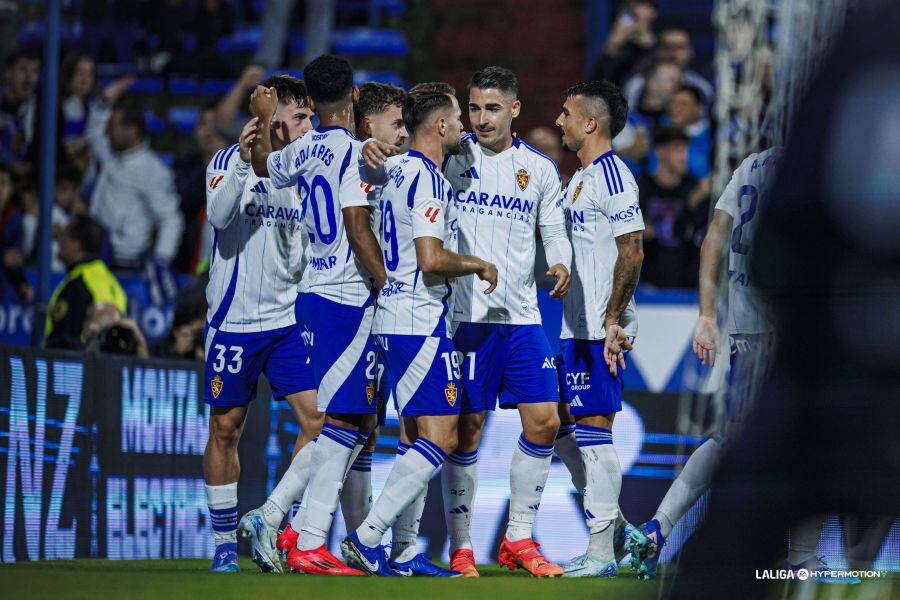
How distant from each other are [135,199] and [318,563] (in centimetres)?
806

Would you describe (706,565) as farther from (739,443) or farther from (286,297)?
(286,297)

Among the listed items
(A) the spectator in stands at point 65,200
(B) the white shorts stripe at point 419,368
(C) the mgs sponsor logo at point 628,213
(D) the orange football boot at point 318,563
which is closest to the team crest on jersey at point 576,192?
(C) the mgs sponsor logo at point 628,213

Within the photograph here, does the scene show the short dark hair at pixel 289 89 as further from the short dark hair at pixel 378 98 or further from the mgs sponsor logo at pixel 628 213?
the mgs sponsor logo at pixel 628 213

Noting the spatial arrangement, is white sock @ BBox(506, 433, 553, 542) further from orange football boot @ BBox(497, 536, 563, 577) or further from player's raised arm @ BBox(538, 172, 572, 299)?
player's raised arm @ BBox(538, 172, 572, 299)

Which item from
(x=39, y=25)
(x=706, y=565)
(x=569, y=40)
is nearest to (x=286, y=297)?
(x=706, y=565)

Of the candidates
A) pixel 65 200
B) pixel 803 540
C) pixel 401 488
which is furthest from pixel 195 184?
pixel 803 540

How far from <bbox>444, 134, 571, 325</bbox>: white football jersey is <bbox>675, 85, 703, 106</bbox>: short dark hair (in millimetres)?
6145

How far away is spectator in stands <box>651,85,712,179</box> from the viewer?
39.7 ft

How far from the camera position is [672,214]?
11352 millimetres

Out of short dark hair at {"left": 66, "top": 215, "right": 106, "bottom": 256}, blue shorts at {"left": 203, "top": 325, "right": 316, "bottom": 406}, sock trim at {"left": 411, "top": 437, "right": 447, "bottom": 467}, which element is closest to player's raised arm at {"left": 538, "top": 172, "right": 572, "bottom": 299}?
sock trim at {"left": 411, "top": 437, "right": 447, "bottom": 467}

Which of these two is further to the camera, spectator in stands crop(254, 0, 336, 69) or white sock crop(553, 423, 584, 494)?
spectator in stands crop(254, 0, 336, 69)

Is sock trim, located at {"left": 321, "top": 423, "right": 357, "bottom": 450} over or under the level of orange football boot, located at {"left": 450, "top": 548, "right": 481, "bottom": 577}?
over

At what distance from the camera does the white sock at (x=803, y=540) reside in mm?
2910

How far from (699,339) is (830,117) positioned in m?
3.81
